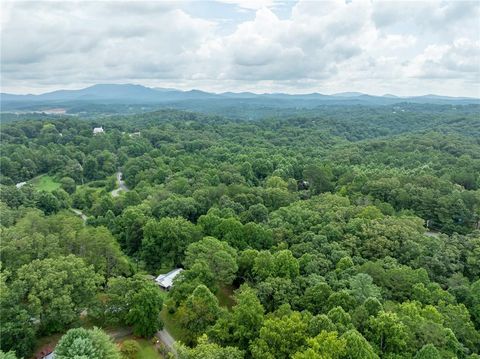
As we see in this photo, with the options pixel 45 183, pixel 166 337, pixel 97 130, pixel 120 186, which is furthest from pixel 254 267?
pixel 97 130

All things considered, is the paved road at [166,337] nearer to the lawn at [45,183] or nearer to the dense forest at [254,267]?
the dense forest at [254,267]

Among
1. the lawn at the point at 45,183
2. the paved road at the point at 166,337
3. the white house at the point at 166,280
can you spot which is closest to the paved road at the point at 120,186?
the lawn at the point at 45,183

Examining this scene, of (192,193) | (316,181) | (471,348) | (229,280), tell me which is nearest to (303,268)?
(229,280)

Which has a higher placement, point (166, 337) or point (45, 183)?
point (45, 183)

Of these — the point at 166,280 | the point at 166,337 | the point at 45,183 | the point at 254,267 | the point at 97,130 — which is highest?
the point at 97,130

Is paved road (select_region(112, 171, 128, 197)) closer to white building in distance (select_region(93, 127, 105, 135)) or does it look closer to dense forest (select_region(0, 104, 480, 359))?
dense forest (select_region(0, 104, 480, 359))

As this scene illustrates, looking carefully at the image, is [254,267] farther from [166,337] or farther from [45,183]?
[45,183]

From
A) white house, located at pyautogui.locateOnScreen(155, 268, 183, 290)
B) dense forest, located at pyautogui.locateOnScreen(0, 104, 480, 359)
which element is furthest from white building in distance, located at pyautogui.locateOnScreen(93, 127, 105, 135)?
white house, located at pyautogui.locateOnScreen(155, 268, 183, 290)

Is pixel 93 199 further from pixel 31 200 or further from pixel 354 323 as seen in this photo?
pixel 354 323

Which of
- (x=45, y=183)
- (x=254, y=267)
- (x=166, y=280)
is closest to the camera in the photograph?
(x=254, y=267)
